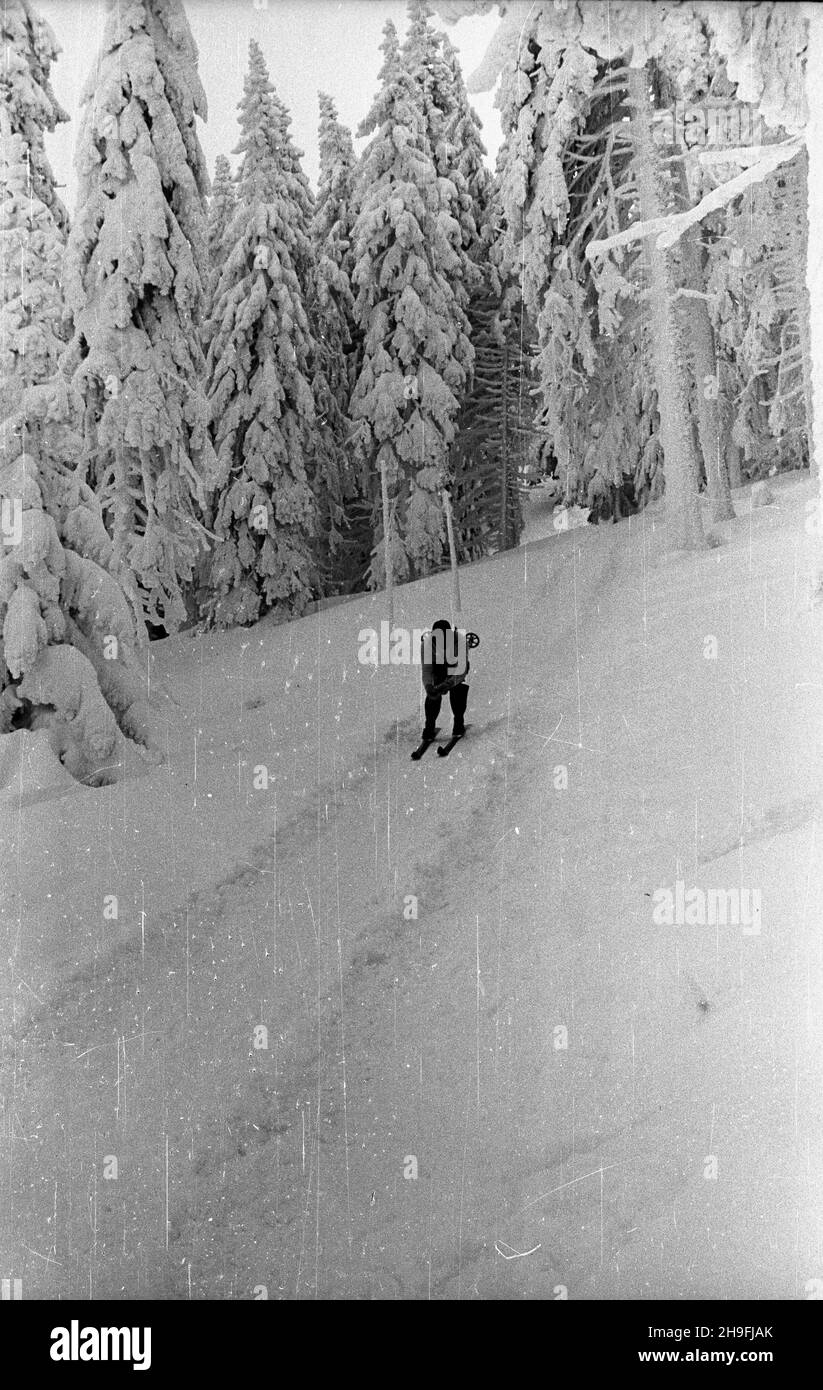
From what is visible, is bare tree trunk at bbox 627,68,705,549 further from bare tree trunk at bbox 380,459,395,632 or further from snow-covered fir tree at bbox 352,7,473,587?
bare tree trunk at bbox 380,459,395,632

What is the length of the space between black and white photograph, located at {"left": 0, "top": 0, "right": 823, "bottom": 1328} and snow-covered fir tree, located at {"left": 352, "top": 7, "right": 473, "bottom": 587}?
0.6 inches

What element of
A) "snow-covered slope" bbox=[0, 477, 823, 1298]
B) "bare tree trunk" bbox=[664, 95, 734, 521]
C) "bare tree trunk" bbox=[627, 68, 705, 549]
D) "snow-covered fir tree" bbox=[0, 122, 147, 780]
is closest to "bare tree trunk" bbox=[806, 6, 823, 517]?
"bare tree trunk" bbox=[664, 95, 734, 521]

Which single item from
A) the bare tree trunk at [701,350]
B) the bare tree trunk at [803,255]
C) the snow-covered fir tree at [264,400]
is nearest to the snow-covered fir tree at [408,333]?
the snow-covered fir tree at [264,400]

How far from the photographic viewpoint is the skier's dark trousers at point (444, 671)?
3818 mm

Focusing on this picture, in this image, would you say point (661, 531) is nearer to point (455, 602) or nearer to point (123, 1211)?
point (455, 602)

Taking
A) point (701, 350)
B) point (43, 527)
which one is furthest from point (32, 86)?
point (701, 350)

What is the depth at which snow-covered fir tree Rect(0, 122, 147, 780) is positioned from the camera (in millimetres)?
3615

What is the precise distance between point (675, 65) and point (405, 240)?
43.0 inches

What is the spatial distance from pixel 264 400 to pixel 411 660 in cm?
99

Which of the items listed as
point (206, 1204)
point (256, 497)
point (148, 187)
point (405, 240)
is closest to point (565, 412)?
point (405, 240)

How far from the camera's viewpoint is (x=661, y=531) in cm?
393

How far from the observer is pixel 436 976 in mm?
3666

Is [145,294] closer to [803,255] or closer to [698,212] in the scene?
[698,212]

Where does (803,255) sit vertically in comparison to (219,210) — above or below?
below
